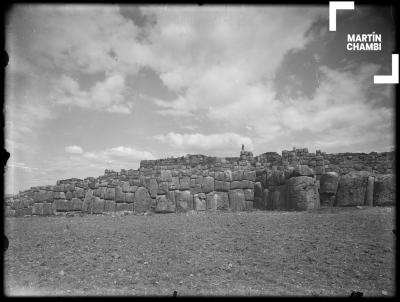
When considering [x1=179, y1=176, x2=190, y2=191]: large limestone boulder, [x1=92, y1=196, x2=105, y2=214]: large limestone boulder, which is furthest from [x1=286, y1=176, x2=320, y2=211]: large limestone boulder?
[x1=92, y1=196, x2=105, y2=214]: large limestone boulder

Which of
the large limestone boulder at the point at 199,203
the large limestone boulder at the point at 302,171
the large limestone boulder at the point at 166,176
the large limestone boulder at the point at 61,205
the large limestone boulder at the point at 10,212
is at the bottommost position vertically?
the large limestone boulder at the point at 10,212

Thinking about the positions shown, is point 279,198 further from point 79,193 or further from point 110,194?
point 79,193

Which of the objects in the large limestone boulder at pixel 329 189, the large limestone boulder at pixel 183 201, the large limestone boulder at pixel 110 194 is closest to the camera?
the large limestone boulder at pixel 329 189

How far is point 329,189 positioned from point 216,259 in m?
9.34

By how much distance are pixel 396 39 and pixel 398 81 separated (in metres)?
0.41

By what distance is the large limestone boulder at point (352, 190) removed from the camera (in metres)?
13.3

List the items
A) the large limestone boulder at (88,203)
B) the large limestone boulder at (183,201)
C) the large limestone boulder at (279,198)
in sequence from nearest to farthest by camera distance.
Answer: the large limestone boulder at (279,198) < the large limestone boulder at (183,201) < the large limestone boulder at (88,203)

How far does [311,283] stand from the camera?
554 centimetres

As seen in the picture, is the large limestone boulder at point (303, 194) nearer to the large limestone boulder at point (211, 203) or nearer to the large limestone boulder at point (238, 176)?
the large limestone boulder at point (238, 176)

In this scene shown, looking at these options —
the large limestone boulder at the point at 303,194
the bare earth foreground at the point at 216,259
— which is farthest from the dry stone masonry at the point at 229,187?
the bare earth foreground at the point at 216,259

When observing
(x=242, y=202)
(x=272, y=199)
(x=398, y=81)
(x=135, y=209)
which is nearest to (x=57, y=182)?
(x=135, y=209)

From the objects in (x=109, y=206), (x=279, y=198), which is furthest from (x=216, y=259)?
(x=109, y=206)

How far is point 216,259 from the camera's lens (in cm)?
704

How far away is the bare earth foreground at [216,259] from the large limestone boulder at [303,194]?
284 centimetres
